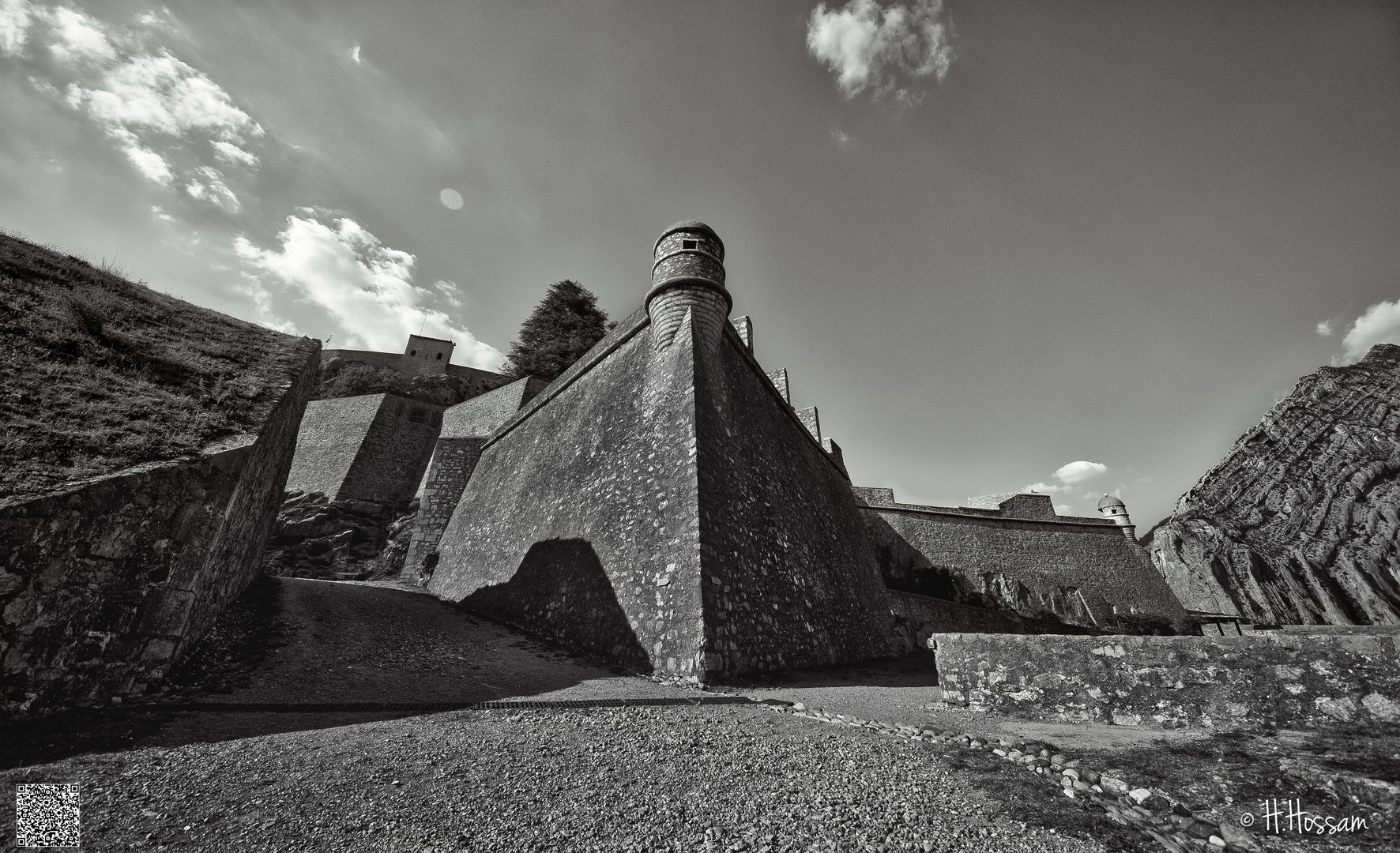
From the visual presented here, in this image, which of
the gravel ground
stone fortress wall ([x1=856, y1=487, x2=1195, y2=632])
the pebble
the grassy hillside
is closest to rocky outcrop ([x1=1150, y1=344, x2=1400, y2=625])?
stone fortress wall ([x1=856, y1=487, x2=1195, y2=632])

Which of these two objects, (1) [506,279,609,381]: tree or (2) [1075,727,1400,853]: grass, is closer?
(2) [1075,727,1400,853]: grass

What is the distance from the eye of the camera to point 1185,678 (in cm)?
369

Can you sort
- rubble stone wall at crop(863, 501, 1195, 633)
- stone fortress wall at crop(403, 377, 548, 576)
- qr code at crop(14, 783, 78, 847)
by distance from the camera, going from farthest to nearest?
rubble stone wall at crop(863, 501, 1195, 633)
stone fortress wall at crop(403, 377, 548, 576)
qr code at crop(14, 783, 78, 847)

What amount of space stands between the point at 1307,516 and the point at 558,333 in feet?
158

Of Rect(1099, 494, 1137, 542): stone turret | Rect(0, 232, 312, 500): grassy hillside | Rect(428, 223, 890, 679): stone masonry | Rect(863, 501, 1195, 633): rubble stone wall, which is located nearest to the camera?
Rect(0, 232, 312, 500): grassy hillside

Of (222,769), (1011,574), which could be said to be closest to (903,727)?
(222,769)

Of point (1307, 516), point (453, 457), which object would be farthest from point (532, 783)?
point (1307, 516)

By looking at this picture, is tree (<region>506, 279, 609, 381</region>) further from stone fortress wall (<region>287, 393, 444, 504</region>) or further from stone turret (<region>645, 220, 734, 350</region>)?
stone turret (<region>645, 220, 734, 350</region>)

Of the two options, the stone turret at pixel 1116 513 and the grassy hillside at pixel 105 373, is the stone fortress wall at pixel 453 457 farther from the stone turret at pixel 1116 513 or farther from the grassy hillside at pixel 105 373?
the stone turret at pixel 1116 513

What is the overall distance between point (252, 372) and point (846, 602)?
1143 centimetres

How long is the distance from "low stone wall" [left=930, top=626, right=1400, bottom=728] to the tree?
80.6ft

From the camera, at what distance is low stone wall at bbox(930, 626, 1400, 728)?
10.4 feet

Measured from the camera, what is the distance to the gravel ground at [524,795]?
7.06 ft

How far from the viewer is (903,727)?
4.08 meters
